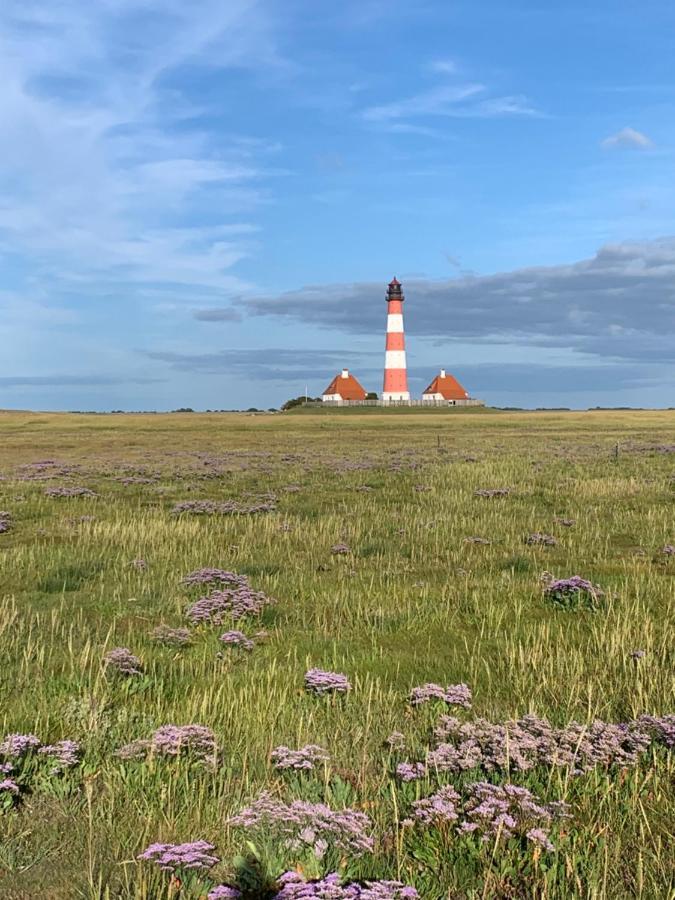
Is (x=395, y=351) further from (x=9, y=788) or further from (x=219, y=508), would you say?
(x=9, y=788)

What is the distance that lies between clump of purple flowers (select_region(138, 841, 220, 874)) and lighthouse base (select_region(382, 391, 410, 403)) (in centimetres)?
11990

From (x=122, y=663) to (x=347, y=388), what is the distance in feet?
424

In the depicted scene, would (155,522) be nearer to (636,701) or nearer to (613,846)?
(636,701)

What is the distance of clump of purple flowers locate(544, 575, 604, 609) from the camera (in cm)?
1077

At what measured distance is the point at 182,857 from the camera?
395cm

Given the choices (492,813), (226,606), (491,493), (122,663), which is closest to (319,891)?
(492,813)

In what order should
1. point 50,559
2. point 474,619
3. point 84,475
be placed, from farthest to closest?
point 84,475 < point 50,559 < point 474,619

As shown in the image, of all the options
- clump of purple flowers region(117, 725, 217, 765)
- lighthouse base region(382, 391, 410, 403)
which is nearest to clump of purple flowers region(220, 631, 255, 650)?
clump of purple flowers region(117, 725, 217, 765)

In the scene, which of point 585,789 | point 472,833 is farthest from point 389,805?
point 585,789

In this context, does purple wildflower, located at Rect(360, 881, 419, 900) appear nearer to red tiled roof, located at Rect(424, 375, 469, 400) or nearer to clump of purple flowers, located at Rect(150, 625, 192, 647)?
clump of purple flowers, located at Rect(150, 625, 192, 647)

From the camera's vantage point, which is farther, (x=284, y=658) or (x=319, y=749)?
(x=284, y=658)

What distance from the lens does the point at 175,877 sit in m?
4.05

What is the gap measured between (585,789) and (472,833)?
3.57 ft

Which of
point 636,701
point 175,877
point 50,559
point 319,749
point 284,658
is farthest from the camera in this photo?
point 50,559
